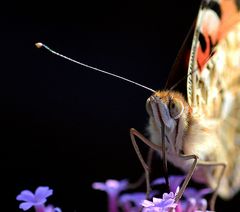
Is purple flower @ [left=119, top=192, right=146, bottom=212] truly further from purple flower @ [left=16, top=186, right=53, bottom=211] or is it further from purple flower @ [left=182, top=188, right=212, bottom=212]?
purple flower @ [left=16, top=186, right=53, bottom=211]

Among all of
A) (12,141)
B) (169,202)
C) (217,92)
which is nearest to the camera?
(169,202)

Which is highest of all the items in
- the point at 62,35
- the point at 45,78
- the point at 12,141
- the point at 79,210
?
the point at 62,35

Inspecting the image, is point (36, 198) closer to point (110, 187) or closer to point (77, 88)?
point (110, 187)

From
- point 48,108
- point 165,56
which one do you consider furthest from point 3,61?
point 165,56

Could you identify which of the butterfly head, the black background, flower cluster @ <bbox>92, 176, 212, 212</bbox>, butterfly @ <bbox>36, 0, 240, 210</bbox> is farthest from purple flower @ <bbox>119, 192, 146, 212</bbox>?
the black background

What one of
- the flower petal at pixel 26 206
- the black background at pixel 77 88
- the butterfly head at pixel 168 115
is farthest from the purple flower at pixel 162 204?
the black background at pixel 77 88

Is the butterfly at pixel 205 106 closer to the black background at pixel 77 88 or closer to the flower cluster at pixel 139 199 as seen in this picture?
the flower cluster at pixel 139 199

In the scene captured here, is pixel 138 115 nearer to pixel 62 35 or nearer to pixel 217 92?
pixel 62 35
